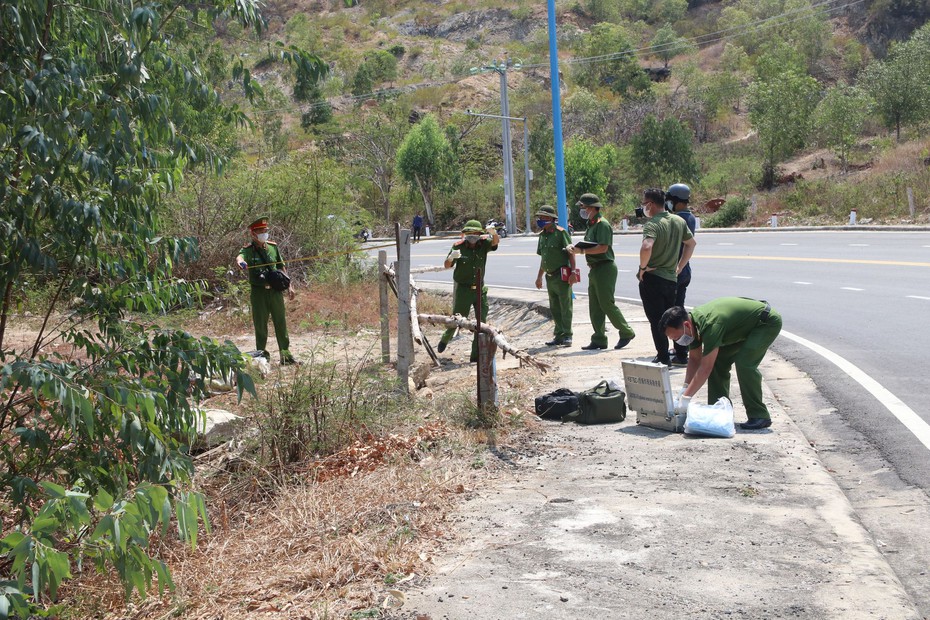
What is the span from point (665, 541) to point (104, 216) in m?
3.31

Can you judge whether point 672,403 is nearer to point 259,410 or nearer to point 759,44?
point 259,410

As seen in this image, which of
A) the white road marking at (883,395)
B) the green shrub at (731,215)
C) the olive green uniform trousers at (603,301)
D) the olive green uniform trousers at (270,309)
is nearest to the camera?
the white road marking at (883,395)

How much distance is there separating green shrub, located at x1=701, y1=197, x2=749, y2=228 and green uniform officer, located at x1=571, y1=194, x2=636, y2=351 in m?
28.9

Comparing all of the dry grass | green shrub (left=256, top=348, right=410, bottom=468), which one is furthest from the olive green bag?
green shrub (left=256, top=348, right=410, bottom=468)

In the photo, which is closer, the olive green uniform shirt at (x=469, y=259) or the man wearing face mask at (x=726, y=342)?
the man wearing face mask at (x=726, y=342)

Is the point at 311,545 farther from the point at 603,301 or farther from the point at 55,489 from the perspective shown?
the point at 603,301

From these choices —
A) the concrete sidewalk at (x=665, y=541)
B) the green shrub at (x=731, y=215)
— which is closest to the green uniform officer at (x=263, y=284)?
the concrete sidewalk at (x=665, y=541)

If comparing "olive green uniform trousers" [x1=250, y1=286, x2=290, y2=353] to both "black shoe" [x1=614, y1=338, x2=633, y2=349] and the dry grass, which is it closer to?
"black shoe" [x1=614, y1=338, x2=633, y2=349]

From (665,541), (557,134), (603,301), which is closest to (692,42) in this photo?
(557,134)

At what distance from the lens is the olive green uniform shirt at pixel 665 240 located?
9.24 meters

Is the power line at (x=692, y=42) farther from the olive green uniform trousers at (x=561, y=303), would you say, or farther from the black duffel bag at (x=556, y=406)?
the black duffel bag at (x=556, y=406)

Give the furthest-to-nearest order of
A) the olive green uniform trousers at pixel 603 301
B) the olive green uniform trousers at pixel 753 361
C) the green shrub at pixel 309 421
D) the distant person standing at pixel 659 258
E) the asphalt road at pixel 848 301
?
the olive green uniform trousers at pixel 603 301
the distant person standing at pixel 659 258
the asphalt road at pixel 848 301
the green shrub at pixel 309 421
the olive green uniform trousers at pixel 753 361

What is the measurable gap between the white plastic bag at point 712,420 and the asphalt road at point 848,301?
104 centimetres

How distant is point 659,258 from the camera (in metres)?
9.37
